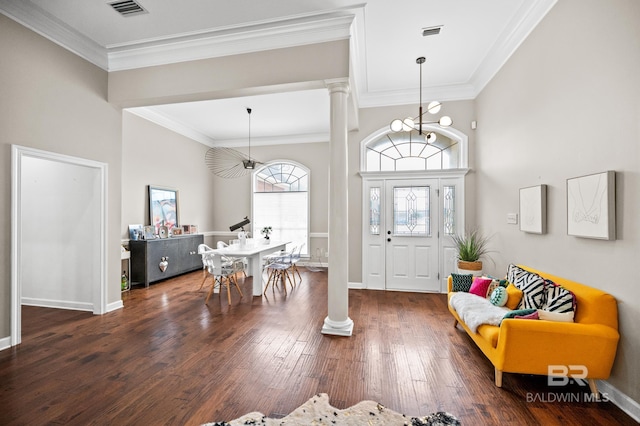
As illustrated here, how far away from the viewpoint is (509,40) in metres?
3.53

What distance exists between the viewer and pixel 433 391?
7.31 ft

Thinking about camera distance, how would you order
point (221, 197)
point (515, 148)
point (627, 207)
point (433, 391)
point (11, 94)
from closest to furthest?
point (627, 207) → point (433, 391) → point (11, 94) → point (515, 148) → point (221, 197)

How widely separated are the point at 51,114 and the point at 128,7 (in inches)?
59.2

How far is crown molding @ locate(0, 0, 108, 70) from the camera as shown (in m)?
2.95

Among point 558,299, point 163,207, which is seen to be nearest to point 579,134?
point 558,299

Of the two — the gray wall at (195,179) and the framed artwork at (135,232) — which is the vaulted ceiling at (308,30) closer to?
the gray wall at (195,179)

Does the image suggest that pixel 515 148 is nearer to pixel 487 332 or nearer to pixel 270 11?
pixel 487 332

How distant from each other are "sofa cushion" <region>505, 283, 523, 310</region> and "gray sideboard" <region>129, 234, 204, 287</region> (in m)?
5.57

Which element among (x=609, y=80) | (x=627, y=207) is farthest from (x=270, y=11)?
(x=627, y=207)

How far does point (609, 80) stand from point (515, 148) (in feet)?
4.67

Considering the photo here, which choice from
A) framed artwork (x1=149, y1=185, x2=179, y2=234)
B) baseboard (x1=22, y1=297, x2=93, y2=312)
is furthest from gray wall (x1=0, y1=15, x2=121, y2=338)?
framed artwork (x1=149, y1=185, x2=179, y2=234)

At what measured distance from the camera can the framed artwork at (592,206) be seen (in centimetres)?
212
